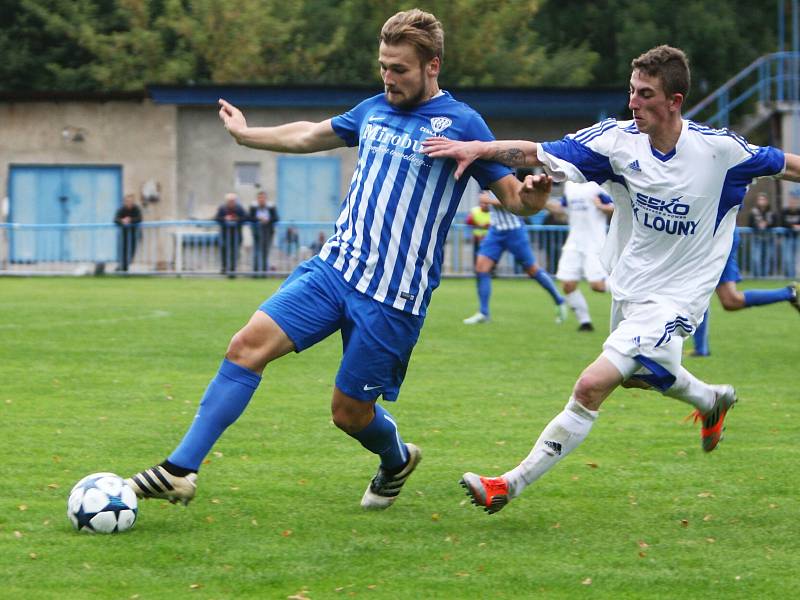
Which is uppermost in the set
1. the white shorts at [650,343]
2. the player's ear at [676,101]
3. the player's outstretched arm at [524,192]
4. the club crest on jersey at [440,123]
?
the player's ear at [676,101]

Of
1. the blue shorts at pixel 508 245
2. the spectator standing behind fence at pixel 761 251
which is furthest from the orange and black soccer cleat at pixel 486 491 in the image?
the spectator standing behind fence at pixel 761 251

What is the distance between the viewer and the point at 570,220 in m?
16.6

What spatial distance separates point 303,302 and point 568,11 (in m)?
43.0

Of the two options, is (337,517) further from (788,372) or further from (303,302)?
(788,372)

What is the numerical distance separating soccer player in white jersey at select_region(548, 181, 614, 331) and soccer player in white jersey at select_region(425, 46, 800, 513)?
9482mm

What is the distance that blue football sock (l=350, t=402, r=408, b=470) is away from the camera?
6156 millimetres

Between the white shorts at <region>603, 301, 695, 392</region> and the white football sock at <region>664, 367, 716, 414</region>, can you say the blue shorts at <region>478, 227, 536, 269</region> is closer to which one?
the white football sock at <region>664, 367, 716, 414</region>

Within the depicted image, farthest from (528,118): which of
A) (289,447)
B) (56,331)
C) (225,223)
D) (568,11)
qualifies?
(289,447)

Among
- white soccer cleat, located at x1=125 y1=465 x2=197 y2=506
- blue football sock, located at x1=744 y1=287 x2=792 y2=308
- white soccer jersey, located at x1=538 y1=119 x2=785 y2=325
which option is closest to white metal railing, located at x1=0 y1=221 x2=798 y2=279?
blue football sock, located at x1=744 y1=287 x2=792 y2=308

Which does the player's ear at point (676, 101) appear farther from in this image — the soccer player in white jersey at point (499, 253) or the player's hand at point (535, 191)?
the soccer player in white jersey at point (499, 253)

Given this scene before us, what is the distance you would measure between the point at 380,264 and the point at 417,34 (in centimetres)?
96

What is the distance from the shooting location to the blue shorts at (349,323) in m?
5.76

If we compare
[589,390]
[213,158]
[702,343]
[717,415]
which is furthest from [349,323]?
[213,158]

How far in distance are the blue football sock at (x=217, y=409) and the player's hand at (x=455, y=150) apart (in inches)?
46.5
